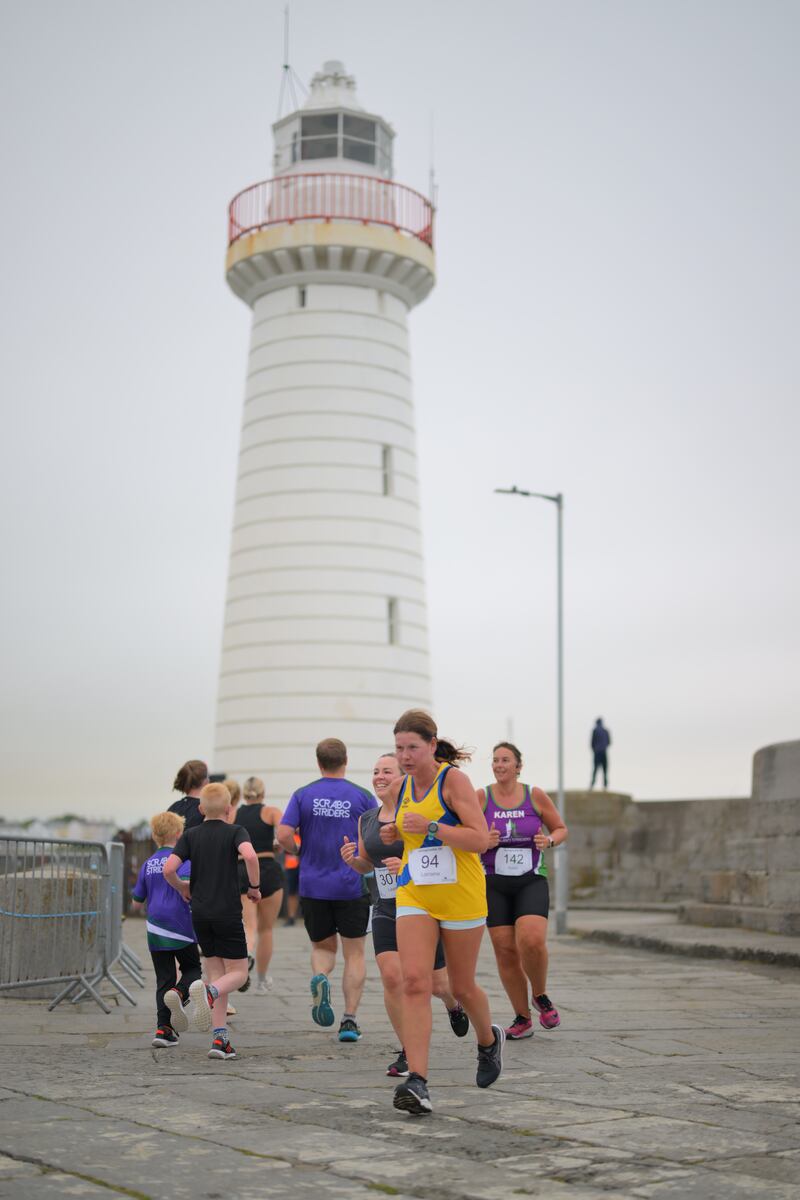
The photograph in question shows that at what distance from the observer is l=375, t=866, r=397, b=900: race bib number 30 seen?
8.86m

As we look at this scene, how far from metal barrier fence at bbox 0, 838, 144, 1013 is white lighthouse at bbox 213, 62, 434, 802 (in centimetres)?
1741

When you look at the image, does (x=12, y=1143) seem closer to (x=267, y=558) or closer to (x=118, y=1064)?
(x=118, y=1064)

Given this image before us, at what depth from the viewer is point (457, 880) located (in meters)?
7.30

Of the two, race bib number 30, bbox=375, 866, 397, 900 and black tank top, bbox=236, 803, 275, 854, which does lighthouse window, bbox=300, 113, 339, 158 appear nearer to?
black tank top, bbox=236, 803, 275, 854

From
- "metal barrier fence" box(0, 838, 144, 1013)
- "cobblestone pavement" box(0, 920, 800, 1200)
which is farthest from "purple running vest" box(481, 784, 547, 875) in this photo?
"metal barrier fence" box(0, 838, 144, 1013)

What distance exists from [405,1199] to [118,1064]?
152 inches

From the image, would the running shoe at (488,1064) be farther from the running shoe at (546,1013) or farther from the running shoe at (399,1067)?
the running shoe at (546,1013)

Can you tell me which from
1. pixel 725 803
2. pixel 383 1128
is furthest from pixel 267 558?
pixel 383 1128

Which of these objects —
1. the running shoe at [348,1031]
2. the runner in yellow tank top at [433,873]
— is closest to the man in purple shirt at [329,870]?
the running shoe at [348,1031]

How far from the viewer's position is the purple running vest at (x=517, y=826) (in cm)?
1000

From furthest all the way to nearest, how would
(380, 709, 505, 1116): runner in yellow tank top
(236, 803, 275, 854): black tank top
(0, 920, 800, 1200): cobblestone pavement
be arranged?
(236, 803, 275, 854): black tank top
(380, 709, 505, 1116): runner in yellow tank top
(0, 920, 800, 1200): cobblestone pavement

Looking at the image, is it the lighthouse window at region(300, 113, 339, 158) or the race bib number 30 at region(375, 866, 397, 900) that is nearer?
the race bib number 30 at region(375, 866, 397, 900)

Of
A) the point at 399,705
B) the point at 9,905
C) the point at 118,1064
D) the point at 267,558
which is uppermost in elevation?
the point at 267,558

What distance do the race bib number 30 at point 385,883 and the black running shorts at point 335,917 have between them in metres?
1.04
